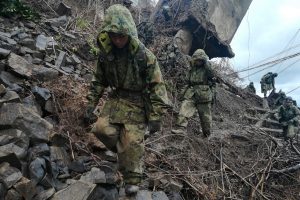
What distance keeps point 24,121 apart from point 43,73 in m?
1.87

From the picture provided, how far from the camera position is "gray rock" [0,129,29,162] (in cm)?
326

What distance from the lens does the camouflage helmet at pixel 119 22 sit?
10.9 ft

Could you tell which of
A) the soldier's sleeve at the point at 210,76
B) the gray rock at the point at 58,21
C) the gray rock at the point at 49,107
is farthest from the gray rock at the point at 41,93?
the gray rock at the point at 58,21

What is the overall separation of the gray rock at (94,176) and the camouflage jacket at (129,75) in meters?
0.57

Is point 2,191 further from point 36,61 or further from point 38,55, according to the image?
point 38,55

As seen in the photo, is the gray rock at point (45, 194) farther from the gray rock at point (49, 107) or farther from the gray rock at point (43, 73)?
the gray rock at point (43, 73)

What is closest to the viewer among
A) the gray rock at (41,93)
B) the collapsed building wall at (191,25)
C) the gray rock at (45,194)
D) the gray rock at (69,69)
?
the gray rock at (45,194)

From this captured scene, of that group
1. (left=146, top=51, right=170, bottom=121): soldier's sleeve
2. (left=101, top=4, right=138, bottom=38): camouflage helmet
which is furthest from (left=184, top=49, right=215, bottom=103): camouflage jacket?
(left=101, top=4, right=138, bottom=38): camouflage helmet

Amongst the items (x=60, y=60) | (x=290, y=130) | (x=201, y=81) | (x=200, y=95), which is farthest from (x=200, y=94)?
(x=290, y=130)

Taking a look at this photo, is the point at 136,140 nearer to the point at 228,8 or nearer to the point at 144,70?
the point at 144,70

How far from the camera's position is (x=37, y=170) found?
3.30 m

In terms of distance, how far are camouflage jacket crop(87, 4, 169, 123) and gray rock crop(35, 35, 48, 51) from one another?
2.95 meters

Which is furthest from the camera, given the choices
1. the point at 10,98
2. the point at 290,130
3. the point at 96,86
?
the point at 290,130

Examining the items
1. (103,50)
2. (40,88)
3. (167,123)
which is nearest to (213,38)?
(167,123)
